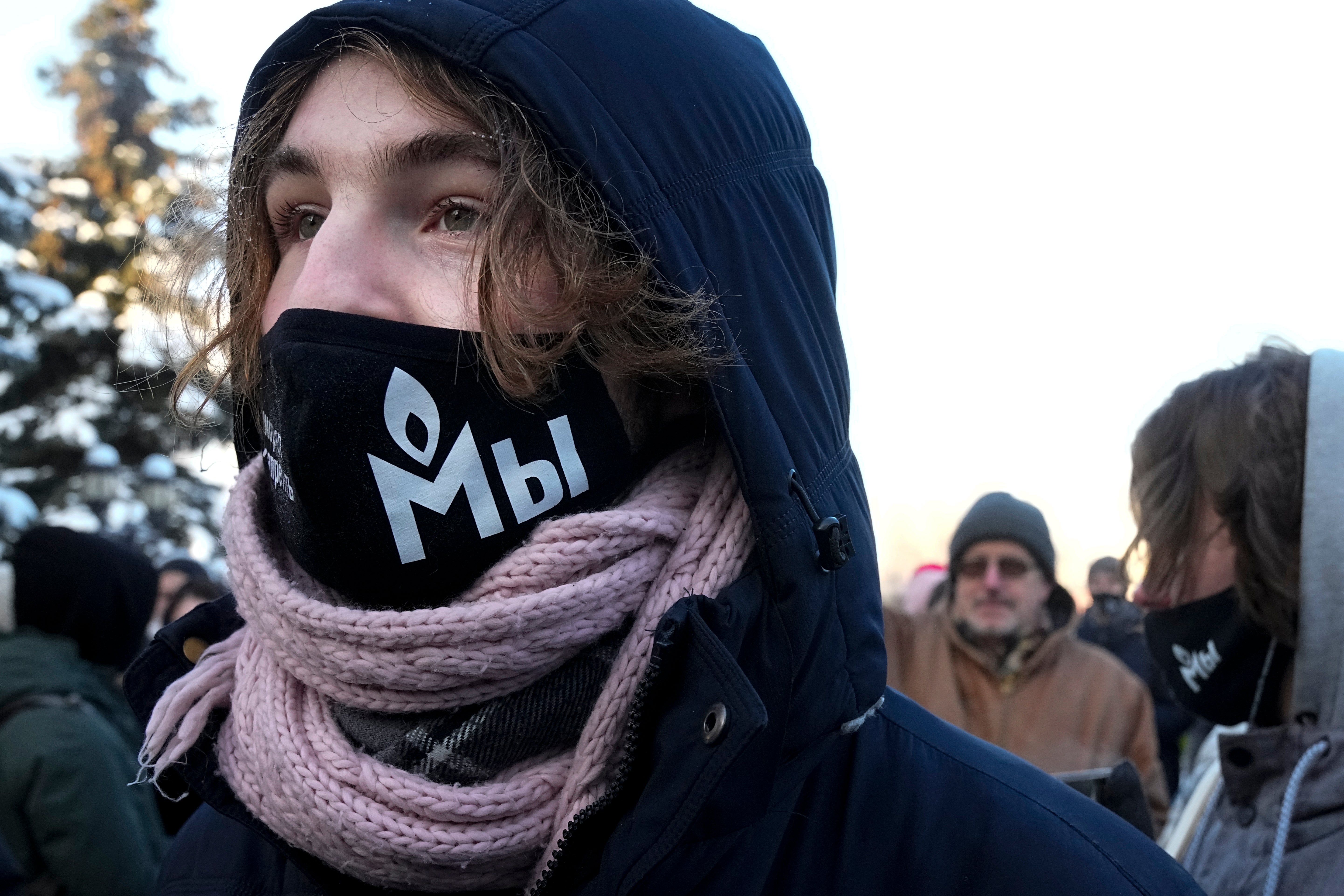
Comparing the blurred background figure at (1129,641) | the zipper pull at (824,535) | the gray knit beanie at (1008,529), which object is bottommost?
the blurred background figure at (1129,641)

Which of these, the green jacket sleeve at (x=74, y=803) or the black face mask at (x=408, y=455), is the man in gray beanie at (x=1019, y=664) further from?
the black face mask at (x=408, y=455)

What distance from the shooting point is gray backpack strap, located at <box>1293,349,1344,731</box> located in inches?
73.2

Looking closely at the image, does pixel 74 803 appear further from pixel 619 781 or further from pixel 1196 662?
pixel 1196 662

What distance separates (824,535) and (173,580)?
6.32 metres

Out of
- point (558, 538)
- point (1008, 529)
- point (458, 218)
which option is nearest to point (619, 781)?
point (558, 538)

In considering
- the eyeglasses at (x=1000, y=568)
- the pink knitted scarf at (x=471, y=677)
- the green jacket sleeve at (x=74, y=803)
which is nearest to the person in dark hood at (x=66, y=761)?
the green jacket sleeve at (x=74, y=803)

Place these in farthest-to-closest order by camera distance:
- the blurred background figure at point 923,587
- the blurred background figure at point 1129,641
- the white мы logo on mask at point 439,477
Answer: the blurred background figure at point 923,587
the blurred background figure at point 1129,641
the white мы logo on mask at point 439,477

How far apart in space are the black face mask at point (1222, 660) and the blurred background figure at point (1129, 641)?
268 cm

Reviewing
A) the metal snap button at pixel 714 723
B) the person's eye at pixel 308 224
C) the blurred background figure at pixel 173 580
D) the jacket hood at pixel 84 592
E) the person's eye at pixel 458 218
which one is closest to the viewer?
the metal snap button at pixel 714 723

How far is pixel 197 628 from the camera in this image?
1528mm

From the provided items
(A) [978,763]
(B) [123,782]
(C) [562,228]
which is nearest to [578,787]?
(A) [978,763]

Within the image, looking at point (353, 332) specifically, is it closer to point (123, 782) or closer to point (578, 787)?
point (578, 787)

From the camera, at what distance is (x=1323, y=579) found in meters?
1.87

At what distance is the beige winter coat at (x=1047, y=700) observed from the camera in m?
3.92
